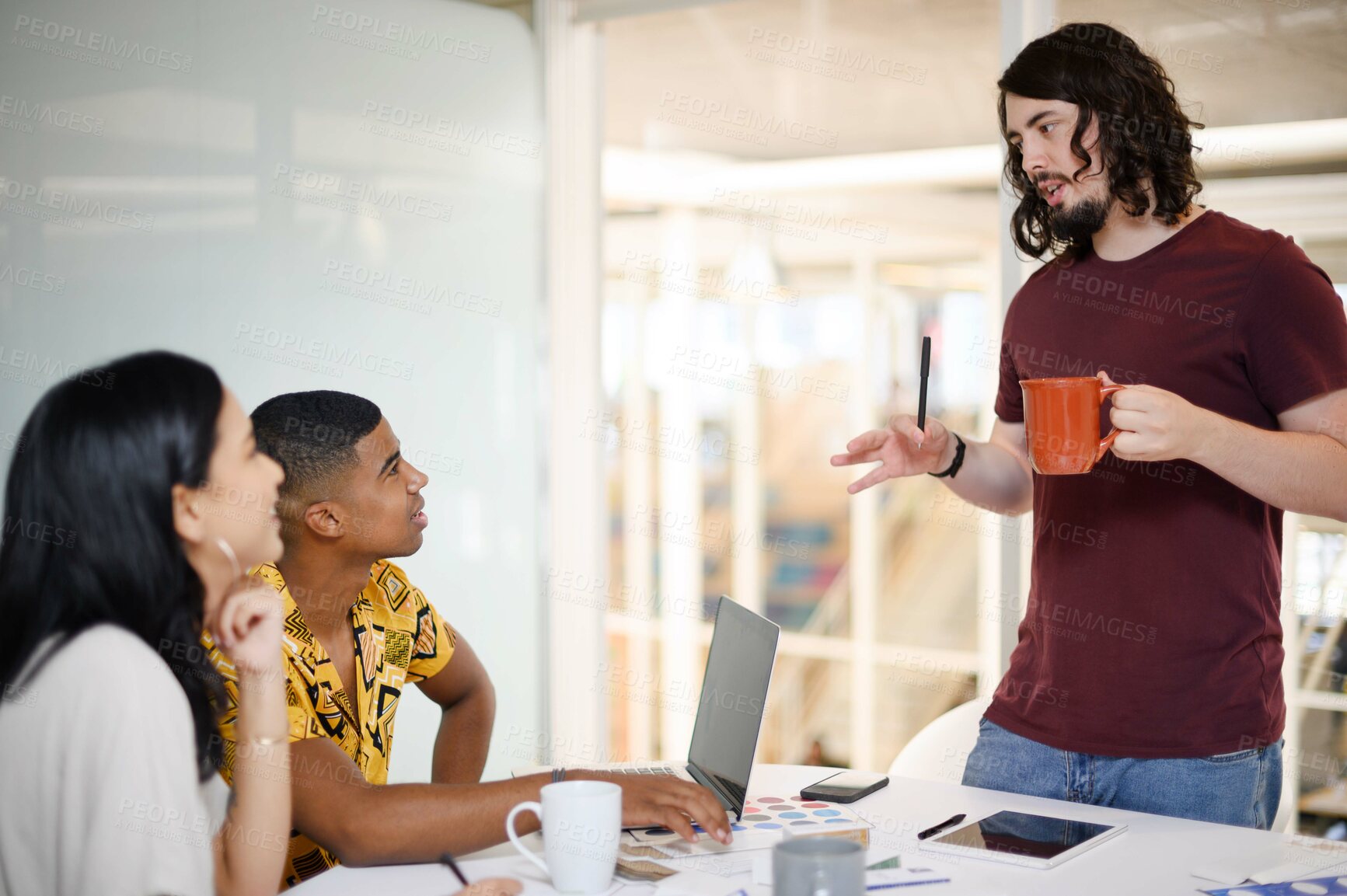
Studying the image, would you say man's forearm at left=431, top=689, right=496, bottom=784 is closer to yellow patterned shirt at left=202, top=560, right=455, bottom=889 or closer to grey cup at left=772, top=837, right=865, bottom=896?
yellow patterned shirt at left=202, top=560, right=455, bottom=889

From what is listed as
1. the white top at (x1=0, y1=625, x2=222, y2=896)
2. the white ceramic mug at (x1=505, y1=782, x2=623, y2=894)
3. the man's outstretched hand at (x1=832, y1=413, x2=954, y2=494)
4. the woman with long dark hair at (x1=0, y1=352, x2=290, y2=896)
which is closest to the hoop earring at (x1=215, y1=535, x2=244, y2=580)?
the woman with long dark hair at (x1=0, y1=352, x2=290, y2=896)

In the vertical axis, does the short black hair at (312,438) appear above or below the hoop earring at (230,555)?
above

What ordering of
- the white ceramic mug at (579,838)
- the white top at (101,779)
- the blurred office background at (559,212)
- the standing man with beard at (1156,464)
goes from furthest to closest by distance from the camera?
the blurred office background at (559,212) → the standing man with beard at (1156,464) → the white ceramic mug at (579,838) → the white top at (101,779)

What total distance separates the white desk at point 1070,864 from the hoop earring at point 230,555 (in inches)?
13.8

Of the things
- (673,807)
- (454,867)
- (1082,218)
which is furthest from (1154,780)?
(454,867)

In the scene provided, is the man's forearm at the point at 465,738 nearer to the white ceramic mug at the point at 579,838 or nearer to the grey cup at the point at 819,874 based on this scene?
the white ceramic mug at the point at 579,838

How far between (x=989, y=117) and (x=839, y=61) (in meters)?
0.82

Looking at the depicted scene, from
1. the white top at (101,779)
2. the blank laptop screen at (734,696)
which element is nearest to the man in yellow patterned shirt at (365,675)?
the blank laptop screen at (734,696)

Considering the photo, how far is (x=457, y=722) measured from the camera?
194 cm

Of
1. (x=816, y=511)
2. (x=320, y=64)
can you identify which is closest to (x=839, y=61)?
(x=320, y=64)

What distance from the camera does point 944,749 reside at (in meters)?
2.11

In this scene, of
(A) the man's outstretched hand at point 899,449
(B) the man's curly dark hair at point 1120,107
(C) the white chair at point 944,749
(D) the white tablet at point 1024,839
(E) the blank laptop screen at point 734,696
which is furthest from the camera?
(C) the white chair at point 944,749

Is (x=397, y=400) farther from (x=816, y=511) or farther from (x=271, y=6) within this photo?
(x=816, y=511)

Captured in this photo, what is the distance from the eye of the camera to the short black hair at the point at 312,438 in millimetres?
1620
